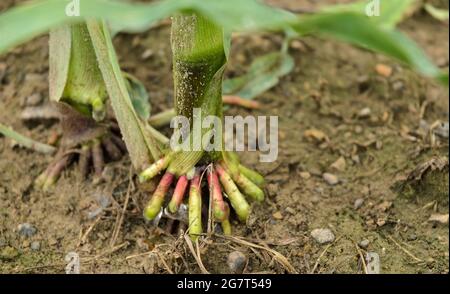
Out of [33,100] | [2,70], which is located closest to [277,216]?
[33,100]

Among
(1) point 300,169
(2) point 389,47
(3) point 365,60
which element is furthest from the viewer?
(3) point 365,60

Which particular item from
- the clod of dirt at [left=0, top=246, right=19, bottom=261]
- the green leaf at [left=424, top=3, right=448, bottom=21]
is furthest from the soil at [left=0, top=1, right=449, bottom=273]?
the green leaf at [left=424, top=3, right=448, bottom=21]

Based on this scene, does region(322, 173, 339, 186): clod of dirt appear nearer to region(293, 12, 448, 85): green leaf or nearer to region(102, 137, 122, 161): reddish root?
region(102, 137, 122, 161): reddish root

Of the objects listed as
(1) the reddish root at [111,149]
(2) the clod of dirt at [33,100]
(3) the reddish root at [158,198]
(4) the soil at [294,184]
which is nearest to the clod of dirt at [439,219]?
(4) the soil at [294,184]

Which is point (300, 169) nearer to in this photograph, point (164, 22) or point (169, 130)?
point (169, 130)

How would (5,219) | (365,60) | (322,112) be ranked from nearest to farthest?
(5,219) → (322,112) → (365,60)

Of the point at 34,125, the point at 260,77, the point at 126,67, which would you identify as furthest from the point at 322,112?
the point at 34,125
